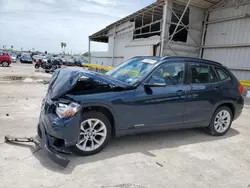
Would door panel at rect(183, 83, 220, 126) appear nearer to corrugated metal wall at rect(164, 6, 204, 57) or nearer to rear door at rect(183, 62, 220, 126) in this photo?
rear door at rect(183, 62, 220, 126)

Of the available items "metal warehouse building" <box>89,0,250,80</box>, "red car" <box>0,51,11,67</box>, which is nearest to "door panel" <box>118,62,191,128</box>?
"metal warehouse building" <box>89,0,250,80</box>

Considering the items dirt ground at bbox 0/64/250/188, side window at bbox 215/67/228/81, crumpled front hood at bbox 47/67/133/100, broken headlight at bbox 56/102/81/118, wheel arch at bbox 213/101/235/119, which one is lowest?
dirt ground at bbox 0/64/250/188

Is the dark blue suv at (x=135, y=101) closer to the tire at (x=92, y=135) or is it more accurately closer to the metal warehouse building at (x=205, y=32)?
the tire at (x=92, y=135)

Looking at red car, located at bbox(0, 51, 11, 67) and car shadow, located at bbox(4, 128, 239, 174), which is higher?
red car, located at bbox(0, 51, 11, 67)

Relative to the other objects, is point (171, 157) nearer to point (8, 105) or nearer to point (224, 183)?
point (224, 183)

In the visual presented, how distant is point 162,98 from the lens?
3846mm

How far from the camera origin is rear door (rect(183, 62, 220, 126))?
4.23m

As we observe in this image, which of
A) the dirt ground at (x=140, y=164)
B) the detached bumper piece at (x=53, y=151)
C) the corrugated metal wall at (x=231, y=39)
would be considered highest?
the corrugated metal wall at (x=231, y=39)

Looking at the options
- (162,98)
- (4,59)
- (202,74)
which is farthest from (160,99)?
(4,59)

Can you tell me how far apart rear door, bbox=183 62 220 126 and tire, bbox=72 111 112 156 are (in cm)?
165

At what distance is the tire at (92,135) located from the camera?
130 inches

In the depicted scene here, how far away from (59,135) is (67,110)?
1.21 ft

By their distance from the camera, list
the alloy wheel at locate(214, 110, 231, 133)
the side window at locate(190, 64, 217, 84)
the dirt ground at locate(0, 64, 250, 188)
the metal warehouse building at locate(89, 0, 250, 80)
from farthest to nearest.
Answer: the metal warehouse building at locate(89, 0, 250, 80) → the alloy wheel at locate(214, 110, 231, 133) → the side window at locate(190, 64, 217, 84) → the dirt ground at locate(0, 64, 250, 188)

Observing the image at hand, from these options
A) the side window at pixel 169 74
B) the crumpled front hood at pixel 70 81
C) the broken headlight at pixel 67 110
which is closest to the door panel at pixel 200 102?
the side window at pixel 169 74
